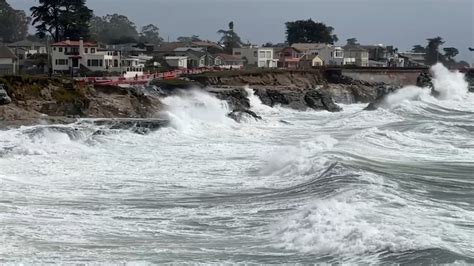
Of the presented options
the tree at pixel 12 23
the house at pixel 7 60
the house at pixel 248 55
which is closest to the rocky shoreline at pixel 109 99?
the house at pixel 7 60

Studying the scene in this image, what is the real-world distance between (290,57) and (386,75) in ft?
81.8

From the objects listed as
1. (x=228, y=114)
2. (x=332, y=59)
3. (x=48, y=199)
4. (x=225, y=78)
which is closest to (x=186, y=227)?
(x=48, y=199)

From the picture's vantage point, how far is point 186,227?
15.1 m

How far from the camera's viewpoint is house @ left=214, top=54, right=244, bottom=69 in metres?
91.6

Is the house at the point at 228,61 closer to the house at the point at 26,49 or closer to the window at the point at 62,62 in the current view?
the house at the point at 26,49

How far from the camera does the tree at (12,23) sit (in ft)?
413

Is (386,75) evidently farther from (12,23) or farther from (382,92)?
(12,23)

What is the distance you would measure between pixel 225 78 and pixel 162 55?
2887cm

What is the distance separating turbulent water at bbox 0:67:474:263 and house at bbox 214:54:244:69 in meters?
→ 58.2

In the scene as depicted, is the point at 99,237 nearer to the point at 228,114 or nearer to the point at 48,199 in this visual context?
the point at 48,199

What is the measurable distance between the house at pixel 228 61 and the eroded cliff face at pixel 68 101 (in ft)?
167

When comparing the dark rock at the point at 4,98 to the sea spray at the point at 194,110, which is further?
the sea spray at the point at 194,110

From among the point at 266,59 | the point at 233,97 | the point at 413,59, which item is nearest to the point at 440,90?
the point at 266,59

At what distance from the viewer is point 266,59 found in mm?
101375
